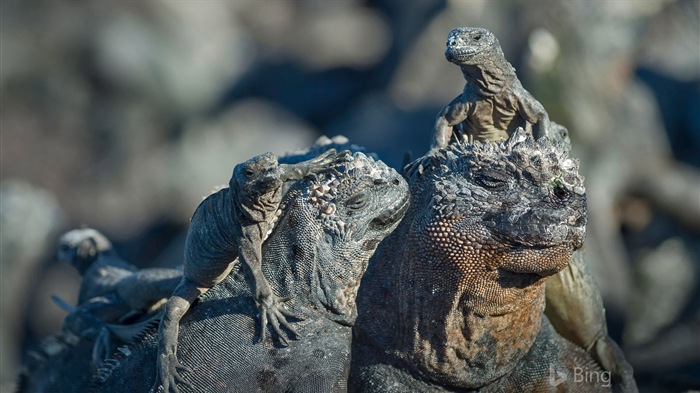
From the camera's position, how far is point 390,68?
16.5 metres

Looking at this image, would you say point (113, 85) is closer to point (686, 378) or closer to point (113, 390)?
point (686, 378)

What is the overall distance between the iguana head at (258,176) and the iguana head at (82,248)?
2.18 metres

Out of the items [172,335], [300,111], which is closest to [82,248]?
[172,335]

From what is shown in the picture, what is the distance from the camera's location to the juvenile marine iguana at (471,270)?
4848 mm

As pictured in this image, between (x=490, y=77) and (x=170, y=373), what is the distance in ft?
6.63

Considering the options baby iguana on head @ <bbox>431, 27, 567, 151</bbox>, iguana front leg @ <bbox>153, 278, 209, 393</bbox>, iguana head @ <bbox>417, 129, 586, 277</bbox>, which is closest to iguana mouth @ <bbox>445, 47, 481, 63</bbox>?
baby iguana on head @ <bbox>431, 27, 567, 151</bbox>

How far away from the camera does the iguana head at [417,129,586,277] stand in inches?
189

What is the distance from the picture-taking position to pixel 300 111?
695 inches

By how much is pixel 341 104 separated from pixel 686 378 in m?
10.1

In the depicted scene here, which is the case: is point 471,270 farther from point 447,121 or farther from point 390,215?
point 447,121

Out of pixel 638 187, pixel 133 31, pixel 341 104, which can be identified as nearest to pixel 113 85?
pixel 133 31

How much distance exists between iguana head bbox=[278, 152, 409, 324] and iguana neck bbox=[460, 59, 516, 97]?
75cm

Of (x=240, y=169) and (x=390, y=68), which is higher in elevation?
(x=390, y=68)

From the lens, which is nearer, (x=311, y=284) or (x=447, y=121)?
(x=311, y=284)
